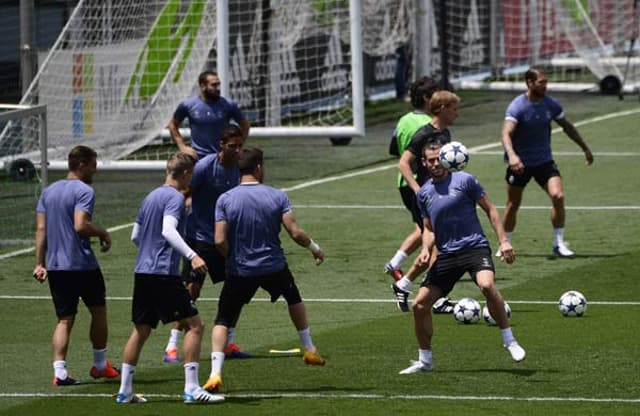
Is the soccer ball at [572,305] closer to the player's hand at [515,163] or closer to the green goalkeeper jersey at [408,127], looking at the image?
the green goalkeeper jersey at [408,127]

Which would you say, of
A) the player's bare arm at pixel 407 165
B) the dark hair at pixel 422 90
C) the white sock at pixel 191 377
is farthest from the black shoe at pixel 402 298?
the white sock at pixel 191 377

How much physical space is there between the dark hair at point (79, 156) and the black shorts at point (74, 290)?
32.6 inches

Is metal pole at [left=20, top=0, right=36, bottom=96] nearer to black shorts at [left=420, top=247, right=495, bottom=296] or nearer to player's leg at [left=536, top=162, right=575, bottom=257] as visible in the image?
player's leg at [left=536, top=162, right=575, bottom=257]

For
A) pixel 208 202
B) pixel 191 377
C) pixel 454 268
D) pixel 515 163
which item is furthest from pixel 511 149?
pixel 191 377

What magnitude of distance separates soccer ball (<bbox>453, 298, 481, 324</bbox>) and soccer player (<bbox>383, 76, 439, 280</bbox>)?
4.94 feet

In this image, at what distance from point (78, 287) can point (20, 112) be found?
7064mm

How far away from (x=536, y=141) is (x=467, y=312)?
4459mm

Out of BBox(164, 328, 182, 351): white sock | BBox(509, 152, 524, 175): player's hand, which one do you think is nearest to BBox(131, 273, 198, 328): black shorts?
BBox(164, 328, 182, 351): white sock

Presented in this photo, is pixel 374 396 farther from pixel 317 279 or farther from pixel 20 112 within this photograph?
pixel 20 112

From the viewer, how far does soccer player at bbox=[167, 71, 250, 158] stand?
56.0 feet

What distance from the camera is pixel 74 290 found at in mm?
12523

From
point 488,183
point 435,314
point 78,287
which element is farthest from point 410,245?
point 488,183

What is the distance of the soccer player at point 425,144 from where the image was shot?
1480 cm

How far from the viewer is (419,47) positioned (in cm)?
3406
